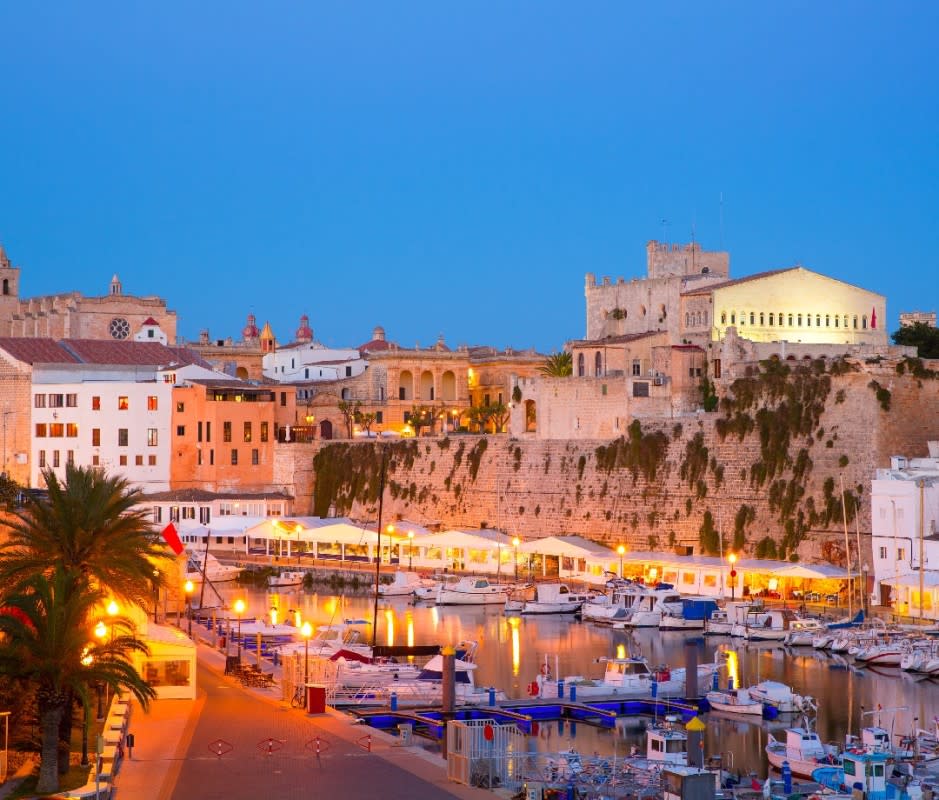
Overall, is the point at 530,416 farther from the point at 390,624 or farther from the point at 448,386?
the point at 448,386

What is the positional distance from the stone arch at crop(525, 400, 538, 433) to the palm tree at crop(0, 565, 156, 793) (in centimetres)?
4183

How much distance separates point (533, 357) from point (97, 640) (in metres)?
64.1

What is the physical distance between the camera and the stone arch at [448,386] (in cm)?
8625

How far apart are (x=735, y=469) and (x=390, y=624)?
12210 millimetres

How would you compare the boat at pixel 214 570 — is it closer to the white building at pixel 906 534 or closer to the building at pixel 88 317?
the white building at pixel 906 534

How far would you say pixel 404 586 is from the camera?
5694 cm

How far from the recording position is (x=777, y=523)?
5247 centimetres

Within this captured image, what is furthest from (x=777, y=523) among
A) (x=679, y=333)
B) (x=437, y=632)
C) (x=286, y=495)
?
(x=286, y=495)

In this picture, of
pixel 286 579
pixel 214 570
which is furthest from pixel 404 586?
pixel 214 570

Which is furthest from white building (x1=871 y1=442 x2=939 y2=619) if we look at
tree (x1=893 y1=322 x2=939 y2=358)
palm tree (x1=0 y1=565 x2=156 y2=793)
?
palm tree (x1=0 y1=565 x2=156 y2=793)

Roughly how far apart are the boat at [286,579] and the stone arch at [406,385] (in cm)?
2500

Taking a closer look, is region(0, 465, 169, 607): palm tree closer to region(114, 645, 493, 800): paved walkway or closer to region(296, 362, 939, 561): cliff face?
region(114, 645, 493, 800): paved walkway

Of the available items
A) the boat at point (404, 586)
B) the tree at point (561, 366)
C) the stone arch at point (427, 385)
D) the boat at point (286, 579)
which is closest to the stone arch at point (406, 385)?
the stone arch at point (427, 385)

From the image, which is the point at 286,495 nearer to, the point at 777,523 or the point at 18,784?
the point at 777,523
